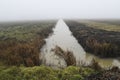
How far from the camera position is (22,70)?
13.2m

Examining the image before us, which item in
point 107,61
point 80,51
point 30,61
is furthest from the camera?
point 80,51

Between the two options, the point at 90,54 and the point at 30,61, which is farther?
the point at 90,54

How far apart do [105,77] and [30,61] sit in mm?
6177

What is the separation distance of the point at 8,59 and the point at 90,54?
9.09m

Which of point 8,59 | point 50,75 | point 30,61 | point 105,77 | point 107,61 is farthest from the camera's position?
point 107,61

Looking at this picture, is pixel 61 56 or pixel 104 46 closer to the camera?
pixel 61 56

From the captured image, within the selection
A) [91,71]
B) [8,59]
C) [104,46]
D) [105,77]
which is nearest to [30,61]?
[8,59]

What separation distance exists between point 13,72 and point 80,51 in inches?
469

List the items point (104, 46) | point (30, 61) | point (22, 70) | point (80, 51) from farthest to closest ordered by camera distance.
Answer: point (80, 51), point (104, 46), point (30, 61), point (22, 70)

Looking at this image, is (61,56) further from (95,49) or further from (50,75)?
(50,75)

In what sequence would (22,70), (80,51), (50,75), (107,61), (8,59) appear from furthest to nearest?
(80,51), (107,61), (8,59), (22,70), (50,75)

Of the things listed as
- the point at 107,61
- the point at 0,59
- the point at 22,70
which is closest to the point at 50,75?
the point at 22,70

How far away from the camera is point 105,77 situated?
38.2 feet

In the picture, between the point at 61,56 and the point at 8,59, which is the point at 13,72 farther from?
the point at 61,56
